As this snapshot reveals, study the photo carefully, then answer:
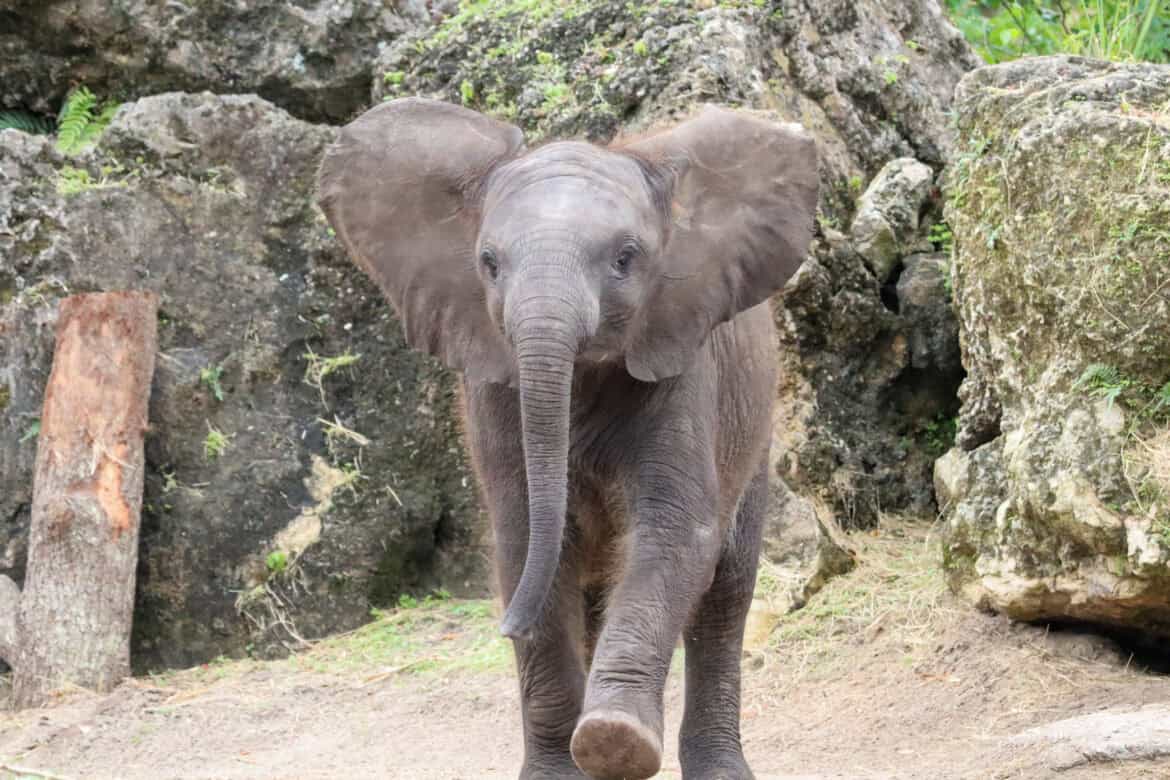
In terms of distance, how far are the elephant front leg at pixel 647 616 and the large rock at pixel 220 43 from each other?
6.76 m

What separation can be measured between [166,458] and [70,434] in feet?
2.39

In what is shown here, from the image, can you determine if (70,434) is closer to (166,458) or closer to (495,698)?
(166,458)

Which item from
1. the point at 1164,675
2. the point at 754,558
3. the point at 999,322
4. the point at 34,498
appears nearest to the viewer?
the point at 754,558

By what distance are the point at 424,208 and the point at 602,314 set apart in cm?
92

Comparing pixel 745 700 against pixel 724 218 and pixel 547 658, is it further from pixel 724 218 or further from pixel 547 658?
pixel 724 218

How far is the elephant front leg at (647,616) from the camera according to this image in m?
4.79

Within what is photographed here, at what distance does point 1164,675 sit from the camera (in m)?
7.49

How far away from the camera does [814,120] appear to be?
10.2 metres

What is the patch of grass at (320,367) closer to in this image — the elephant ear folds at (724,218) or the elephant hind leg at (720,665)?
the elephant hind leg at (720,665)

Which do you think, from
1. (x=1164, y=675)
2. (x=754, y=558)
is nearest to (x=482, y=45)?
(x=754, y=558)

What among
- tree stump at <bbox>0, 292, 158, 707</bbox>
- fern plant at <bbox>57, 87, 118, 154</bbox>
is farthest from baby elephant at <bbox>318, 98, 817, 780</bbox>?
fern plant at <bbox>57, 87, 118, 154</bbox>

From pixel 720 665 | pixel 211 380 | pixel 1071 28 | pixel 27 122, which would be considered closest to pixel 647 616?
pixel 720 665

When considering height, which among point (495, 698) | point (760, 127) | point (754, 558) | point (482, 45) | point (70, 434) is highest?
point (482, 45)

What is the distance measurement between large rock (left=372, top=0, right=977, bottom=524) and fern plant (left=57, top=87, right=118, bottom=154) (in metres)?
2.20
